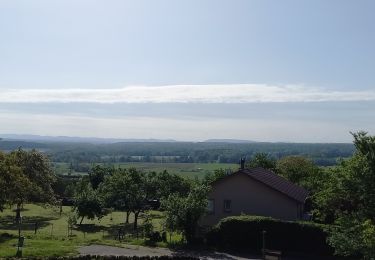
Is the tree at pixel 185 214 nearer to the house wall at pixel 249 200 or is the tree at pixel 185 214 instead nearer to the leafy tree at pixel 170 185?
the house wall at pixel 249 200

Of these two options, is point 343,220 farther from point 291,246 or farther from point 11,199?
point 11,199

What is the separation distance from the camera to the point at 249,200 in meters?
39.2

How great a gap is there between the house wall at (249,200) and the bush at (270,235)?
5976 millimetres

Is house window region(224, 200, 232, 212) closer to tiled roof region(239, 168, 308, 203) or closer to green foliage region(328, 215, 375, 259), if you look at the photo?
tiled roof region(239, 168, 308, 203)

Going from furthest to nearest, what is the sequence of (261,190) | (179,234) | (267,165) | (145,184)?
(267,165) < (145,184) < (261,190) < (179,234)

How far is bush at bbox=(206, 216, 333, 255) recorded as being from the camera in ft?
102

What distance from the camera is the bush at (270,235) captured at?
3109 cm

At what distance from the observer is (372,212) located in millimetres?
20844

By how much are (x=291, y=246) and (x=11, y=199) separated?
72.7 ft

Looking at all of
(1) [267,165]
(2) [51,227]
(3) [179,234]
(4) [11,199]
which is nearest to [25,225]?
(2) [51,227]

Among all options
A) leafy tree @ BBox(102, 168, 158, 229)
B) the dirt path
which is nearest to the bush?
the dirt path

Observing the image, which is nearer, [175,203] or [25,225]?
[175,203]

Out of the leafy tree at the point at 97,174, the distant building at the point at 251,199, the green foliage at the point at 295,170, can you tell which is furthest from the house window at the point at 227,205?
the leafy tree at the point at 97,174

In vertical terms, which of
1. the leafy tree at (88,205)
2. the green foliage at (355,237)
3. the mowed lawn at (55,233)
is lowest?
the mowed lawn at (55,233)
